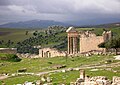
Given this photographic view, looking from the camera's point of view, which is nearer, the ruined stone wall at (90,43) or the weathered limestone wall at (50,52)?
the ruined stone wall at (90,43)

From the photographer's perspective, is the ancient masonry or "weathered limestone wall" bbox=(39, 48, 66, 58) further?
"weathered limestone wall" bbox=(39, 48, 66, 58)

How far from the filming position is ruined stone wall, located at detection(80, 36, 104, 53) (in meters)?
91.2

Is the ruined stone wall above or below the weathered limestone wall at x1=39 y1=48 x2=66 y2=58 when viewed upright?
above

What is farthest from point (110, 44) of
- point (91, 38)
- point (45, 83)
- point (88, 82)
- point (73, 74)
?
point (88, 82)

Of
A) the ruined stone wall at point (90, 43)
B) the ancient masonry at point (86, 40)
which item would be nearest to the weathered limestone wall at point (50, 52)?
the ancient masonry at point (86, 40)

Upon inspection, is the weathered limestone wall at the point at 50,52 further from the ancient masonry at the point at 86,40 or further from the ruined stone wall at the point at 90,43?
the ruined stone wall at the point at 90,43

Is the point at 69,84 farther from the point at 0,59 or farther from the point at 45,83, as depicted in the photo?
the point at 0,59

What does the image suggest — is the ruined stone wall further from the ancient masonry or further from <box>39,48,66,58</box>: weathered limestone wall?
<box>39,48,66,58</box>: weathered limestone wall

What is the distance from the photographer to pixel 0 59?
89.1m

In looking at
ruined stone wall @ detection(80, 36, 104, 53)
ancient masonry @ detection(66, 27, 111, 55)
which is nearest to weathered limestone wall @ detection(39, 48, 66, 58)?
ancient masonry @ detection(66, 27, 111, 55)

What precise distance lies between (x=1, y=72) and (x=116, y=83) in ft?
119

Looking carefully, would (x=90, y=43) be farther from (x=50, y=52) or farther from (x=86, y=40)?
(x=50, y=52)

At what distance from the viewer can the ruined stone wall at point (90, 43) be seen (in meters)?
91.2

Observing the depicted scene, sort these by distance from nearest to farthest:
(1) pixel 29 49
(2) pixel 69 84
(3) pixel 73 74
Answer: (2) pixel 69 84 < (3) pixel 73 74 < (1) pixel 29 49
